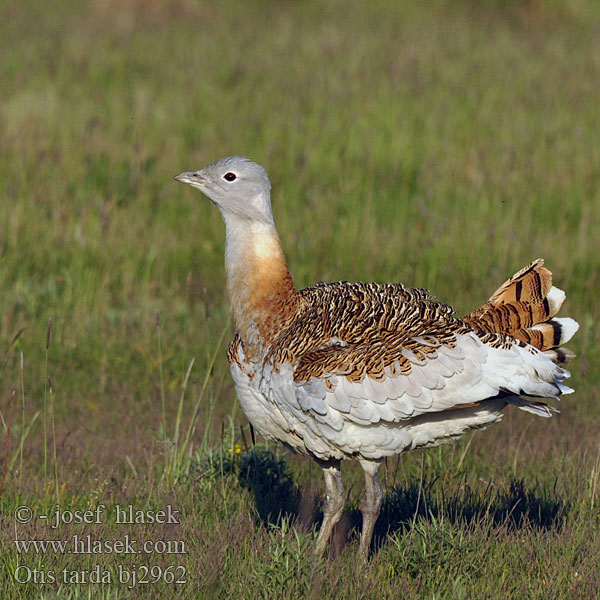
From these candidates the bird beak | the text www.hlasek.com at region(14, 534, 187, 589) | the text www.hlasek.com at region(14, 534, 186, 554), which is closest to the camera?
the text www.hlasek.com at region(14, 534, 187, 589)

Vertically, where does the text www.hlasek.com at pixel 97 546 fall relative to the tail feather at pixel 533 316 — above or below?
below

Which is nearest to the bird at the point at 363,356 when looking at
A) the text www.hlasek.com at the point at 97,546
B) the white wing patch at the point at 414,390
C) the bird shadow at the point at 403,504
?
the white wing patch at the point at 414,390

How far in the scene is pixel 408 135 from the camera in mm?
9578

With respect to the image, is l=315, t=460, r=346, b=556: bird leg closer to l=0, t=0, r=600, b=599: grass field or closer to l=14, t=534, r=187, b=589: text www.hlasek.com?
l=0, t=0, r=600, b=599: grass field

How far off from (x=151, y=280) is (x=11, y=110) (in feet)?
10.0

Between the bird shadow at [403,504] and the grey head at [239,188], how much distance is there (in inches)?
49.8

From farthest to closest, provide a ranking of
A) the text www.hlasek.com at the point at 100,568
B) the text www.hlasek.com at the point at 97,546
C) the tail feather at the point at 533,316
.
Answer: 1. the tail feather at the point at 533,316
2. the text www.hlasek.com at the point at 97,546
3. the text www.hlasek.com at the point at 100,568

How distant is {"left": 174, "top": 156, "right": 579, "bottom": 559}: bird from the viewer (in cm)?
373

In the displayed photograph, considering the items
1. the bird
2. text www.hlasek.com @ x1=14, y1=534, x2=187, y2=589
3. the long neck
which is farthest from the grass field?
the long neck

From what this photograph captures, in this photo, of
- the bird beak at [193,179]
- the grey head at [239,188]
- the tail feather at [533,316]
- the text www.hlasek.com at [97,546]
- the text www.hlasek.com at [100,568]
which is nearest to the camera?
the text www.hlasek.com at [100,568]

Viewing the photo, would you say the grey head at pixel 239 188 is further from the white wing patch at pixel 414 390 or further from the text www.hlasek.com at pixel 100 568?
the text www.hlasek.com at pixel 100 568

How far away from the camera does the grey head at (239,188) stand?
412 centimetres

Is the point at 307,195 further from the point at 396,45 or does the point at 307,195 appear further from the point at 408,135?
the point at 396,45

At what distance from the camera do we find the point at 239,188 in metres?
4.14
